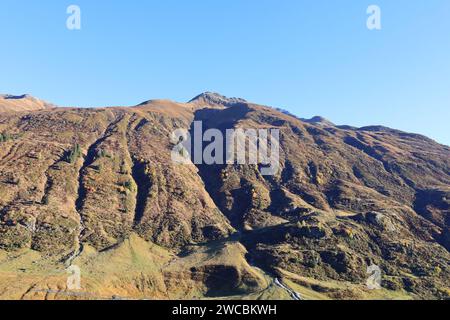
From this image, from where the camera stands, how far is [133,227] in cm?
12825

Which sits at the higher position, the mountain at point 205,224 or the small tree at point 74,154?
the small tree at point 74,154

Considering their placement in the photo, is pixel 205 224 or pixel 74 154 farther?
pixel 74 154

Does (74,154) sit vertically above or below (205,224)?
above

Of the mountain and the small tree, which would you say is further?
the small tree

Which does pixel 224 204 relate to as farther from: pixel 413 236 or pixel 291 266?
pixel 413 236

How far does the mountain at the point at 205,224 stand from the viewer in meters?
100

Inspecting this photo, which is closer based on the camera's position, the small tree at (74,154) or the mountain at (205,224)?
the mountain at (205,224)

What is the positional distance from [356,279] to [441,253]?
34364mm

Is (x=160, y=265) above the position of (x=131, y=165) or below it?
below

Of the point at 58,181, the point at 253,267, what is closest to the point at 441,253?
the point at 253,267

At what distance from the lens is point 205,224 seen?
136125mm

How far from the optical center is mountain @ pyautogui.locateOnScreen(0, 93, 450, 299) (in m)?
100

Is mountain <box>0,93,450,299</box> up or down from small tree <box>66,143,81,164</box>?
down
